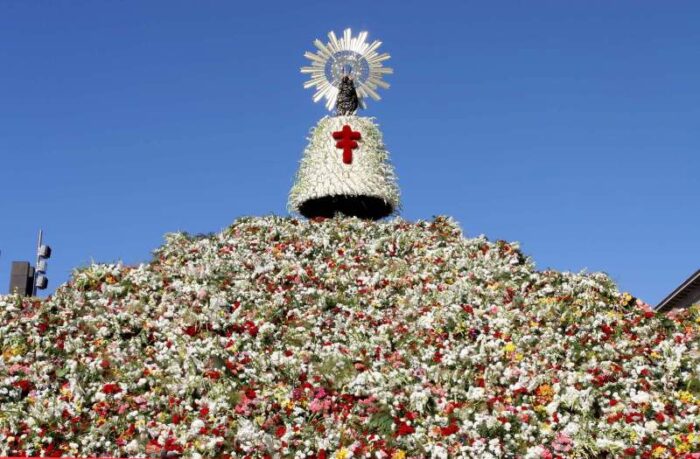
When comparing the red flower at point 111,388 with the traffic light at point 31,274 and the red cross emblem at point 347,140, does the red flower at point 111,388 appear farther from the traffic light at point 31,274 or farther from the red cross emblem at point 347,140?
the red cross emblem at point 347,140

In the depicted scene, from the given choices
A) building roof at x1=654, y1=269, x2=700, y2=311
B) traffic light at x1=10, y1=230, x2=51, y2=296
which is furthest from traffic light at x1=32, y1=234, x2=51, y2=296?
building roof at x1=654, y1=269, x2=700, y2=311

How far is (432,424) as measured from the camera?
10.2 m

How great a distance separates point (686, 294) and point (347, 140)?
2565cm

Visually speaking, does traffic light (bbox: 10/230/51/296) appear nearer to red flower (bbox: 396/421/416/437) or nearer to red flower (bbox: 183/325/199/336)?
red flower (bbox: 183/325/199/336)

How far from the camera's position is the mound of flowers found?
32.6 ft

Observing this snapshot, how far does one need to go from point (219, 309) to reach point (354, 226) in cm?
710

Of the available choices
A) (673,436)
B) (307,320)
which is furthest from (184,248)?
(673,436)

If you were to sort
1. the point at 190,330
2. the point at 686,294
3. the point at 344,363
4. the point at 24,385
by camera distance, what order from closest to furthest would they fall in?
1. the point at 24,385
2. the point at 344,363
3. the point at 190,330
4. the point at 686,294

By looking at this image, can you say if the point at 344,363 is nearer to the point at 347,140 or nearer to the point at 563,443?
the point at 563,443

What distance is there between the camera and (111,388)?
10.9 metres

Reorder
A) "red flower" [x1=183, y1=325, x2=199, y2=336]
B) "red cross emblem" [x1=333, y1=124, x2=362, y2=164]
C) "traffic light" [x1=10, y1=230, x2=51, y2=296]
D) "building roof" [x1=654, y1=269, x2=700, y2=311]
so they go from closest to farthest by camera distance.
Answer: "red flower" [x1=183, y1=325, x2=199, y2=336]
"traffic light" [x1=10, y1=230, x2=51, y2=296]
"red cross emblem" [x1=333, y1=124, x2=362, y2=164]
"building roof" [x1=654, y1=269, x2=700, y2=311]

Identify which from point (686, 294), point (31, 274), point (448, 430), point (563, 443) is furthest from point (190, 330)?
point (686, 294)

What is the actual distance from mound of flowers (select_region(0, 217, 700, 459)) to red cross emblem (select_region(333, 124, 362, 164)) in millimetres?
6028

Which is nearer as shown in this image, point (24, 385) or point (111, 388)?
point (111, 388)
